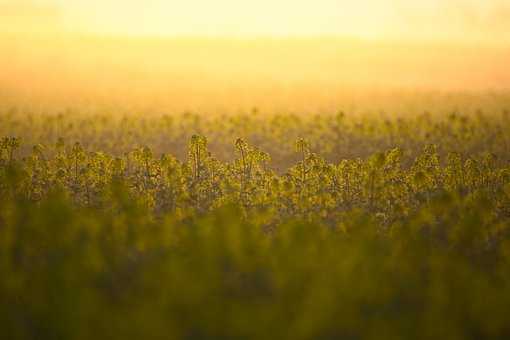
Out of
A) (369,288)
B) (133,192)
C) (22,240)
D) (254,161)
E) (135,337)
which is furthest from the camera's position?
(254,161)

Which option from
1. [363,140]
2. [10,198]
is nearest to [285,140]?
[363,140]

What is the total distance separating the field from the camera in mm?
37844

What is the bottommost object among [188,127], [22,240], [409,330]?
[409,330]

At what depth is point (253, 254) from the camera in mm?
49469

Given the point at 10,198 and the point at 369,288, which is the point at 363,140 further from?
the point at 369,288

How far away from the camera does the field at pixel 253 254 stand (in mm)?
37844

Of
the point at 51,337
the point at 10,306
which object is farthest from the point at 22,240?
the point at 51,337

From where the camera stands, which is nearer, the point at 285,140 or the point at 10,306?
the point at 10,306

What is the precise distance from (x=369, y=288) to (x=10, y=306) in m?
23.5

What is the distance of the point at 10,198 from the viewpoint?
69938 millimetres

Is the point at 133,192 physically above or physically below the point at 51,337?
above

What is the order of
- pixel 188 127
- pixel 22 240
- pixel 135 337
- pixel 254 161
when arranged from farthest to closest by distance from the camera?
pixel 188 127, pixel 254 161, pixel 22 240, pixel 135 337

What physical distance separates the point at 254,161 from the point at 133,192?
1665 centimetres

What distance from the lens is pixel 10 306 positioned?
42.6 metres
